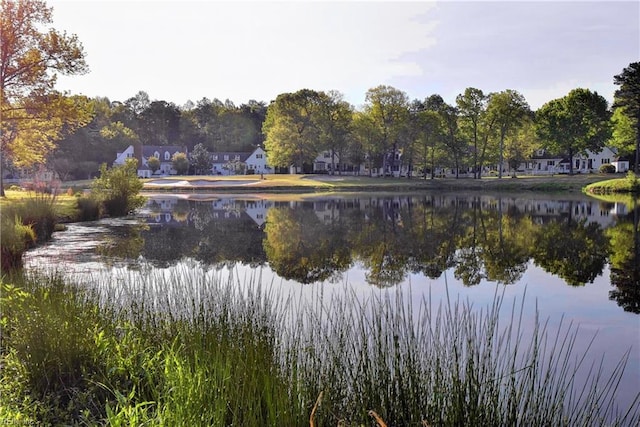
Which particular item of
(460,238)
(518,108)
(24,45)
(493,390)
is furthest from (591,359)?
(518,108)

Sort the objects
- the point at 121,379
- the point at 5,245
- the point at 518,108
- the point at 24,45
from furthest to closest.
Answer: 1. the point at 518,108
2. the point at 24,45
3. the point at 5,245
4. the point at 121,379

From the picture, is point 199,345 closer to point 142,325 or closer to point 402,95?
point 142,325

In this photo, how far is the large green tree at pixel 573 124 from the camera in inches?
2566

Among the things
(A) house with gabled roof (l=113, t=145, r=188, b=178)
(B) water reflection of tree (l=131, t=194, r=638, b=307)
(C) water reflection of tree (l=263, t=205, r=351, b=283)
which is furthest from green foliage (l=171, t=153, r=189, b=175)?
(C) water reflection of tree (l=263, t=205, r=351, b=283)

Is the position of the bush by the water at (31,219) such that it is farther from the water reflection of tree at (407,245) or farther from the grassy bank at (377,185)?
the grassy bank at (377,185)

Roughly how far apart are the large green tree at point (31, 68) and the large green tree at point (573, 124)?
56988 millimetres

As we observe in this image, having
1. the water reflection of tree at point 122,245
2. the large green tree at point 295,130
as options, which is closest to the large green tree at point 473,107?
the large green tree at point 295,130

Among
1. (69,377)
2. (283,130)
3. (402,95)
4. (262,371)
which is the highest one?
(402,95)

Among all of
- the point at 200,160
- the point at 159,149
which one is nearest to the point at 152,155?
the point at 159,149

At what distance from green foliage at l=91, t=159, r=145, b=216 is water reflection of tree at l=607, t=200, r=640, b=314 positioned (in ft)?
74.1

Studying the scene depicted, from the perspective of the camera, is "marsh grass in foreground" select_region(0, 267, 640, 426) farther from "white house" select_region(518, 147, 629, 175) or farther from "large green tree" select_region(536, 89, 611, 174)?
"white house" select_region(518, 147, 629, 175)

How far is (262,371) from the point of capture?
4656mm

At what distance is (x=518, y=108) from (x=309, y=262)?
2341 inches

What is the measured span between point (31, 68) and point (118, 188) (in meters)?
7.16
